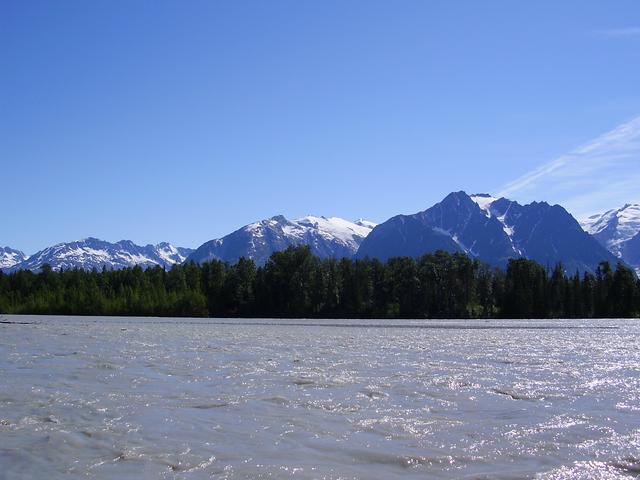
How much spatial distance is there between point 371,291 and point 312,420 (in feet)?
458

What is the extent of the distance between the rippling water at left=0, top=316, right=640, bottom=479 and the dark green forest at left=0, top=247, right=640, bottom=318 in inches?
4881

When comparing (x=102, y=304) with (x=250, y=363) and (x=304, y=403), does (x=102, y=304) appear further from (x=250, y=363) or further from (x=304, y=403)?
(x=304, y=403)

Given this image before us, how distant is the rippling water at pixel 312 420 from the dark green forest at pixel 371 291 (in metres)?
124

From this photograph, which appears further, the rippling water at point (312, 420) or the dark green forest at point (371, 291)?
the dark green forest at point (371, 291)

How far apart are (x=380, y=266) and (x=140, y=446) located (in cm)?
15127

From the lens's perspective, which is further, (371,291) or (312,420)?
(371,291)

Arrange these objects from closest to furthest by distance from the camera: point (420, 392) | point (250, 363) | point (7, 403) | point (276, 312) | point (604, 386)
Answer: point (7, 403) → point (420, 392) → point (604, 386) → point (250, 363) → point (276, 312)

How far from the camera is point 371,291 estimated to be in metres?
154

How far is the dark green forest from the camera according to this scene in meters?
151

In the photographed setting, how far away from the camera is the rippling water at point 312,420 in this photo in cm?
1107

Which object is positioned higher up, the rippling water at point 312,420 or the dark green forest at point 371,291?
the dark green forest at point 371,291

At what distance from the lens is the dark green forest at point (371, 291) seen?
496ft

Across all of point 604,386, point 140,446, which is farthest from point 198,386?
point 604,386

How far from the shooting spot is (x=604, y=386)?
21938 mm
